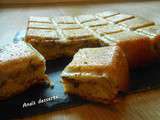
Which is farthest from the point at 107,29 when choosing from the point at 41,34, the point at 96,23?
the point at 41,34

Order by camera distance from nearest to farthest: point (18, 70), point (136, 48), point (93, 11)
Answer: point (18, 70)
point (136, 48)
point (93, 11)

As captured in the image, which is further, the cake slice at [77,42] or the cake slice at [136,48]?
the cake slice at [77,42]

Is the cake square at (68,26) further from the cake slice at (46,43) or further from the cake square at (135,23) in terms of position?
the cake square at (135,23)

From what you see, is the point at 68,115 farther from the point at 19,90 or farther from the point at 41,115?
the point at 19,90

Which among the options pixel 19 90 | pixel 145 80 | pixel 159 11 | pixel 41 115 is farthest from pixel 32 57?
pixel 159 11

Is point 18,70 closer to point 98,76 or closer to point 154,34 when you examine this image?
point 98,76

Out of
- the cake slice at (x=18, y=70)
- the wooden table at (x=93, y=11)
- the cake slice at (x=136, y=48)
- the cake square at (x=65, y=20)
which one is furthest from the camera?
the cake square at (x=65, y=20)

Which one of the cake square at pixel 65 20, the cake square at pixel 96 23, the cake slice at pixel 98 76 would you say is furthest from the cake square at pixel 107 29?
the cake slice at pixel 98 76

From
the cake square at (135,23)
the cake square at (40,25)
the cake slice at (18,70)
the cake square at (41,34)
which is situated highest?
the cake square at (135,23)
